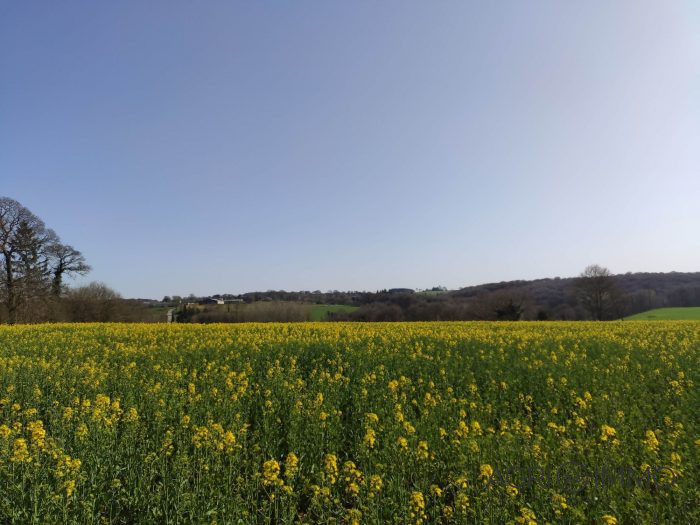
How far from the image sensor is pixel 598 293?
5353cm

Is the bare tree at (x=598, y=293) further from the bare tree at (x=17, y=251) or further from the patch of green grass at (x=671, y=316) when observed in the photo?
the bare tree at (x=17, y=251)

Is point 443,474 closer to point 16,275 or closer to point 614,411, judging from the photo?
point 614,411

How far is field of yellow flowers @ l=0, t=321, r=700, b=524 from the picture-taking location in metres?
3.66

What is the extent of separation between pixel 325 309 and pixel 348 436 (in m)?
53.8

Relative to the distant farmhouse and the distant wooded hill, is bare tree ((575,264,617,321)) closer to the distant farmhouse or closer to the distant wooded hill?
the distant wooded hill

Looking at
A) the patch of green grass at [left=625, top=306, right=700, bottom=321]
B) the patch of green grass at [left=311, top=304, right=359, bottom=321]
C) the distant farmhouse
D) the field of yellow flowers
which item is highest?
the distant farmhouse

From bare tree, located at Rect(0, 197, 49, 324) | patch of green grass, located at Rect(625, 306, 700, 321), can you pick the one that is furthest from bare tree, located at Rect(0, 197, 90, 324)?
patch of green grass, located at Rect(625, 306, 700, 321)

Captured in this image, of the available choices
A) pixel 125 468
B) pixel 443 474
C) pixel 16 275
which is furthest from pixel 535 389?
pixel 16 275

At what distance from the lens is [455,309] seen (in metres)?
58.8

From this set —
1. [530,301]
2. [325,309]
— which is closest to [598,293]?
[530,301]

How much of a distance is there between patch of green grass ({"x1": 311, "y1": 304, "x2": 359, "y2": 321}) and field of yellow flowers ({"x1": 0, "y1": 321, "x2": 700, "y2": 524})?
41229mm

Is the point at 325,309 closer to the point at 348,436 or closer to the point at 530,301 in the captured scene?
the point at 530,301

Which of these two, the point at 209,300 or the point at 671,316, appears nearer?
the point at 671,316

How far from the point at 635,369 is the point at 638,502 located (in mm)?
7565
